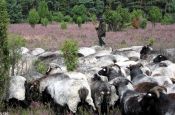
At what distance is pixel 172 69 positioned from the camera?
61.0 feet

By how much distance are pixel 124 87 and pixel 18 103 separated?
11.4ft

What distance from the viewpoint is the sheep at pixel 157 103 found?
39.5 ft

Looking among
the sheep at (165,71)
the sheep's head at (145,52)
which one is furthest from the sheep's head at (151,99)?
the sheep's head at (145,52)

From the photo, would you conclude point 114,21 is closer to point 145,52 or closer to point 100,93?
point 145,52

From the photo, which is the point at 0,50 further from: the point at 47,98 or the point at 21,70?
the point at 21,70

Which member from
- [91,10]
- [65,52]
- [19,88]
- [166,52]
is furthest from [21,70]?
[91,10]

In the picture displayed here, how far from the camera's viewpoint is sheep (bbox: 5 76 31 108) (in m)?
15.9

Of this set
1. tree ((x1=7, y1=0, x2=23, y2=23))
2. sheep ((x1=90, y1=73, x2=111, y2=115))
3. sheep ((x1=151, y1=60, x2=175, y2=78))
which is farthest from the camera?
tree ((x1=7, y1=0, x2=23, y2=23))

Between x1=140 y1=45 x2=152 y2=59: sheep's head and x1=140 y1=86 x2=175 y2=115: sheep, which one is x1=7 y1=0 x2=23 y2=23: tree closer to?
x1=140 y1=45 x2=152 y2=59: sheep's head

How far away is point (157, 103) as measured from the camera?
12.3 m

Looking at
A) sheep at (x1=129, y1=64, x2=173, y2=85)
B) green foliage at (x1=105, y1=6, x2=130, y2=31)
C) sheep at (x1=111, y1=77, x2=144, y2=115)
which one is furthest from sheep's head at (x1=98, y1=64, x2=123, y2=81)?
green foliage at (x1=105, y1=6, x2=130, y2=31)

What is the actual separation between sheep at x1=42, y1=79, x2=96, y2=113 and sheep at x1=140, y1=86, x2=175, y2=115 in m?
2.25

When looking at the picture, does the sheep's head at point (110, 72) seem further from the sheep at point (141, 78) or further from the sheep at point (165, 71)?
the sheep at point (165, 71)

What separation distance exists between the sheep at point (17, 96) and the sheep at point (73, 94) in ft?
4.99
